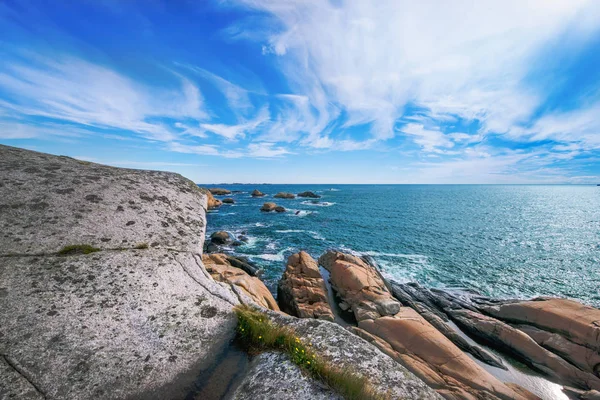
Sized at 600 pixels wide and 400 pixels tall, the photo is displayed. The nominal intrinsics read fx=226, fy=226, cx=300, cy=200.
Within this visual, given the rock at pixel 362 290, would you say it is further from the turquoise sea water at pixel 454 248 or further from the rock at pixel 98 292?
the rock at pixel 98 292

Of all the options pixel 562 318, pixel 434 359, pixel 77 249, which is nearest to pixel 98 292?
pixel 77 249

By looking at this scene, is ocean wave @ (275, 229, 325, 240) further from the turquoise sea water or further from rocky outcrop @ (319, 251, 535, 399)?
rocky outcrop @ (319, 251, 535, 399)

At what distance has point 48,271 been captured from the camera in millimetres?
4414

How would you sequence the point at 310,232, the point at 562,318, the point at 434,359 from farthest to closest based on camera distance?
1. the point at 310,232
2. the point at 562,318
3. the point at 434,359

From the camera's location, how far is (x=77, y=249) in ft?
16.4

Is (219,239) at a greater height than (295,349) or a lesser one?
lesser

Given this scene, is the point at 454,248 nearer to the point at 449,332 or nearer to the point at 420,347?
the point at 449,332

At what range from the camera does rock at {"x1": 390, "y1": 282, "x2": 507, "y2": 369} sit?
1412cm

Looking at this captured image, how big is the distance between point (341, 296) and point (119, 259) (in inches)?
685

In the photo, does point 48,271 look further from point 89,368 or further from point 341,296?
point 341,296

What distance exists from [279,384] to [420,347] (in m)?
12.6

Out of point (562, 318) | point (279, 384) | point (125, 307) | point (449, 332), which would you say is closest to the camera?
point (279, 384)

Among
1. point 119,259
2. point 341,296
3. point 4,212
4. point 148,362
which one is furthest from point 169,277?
point 341,296

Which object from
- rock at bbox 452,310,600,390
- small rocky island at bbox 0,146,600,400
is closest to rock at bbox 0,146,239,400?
small rocky island at bbox 0,146,600,400
